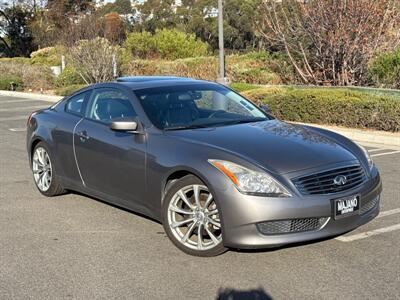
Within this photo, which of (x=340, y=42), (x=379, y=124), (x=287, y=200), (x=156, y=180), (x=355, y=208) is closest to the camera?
(x=287, y=200)

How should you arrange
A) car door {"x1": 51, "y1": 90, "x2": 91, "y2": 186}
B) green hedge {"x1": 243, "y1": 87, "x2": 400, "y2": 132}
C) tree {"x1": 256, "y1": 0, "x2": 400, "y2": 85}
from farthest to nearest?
1. tree {"x1": 256, "y1": 0, "x2": 400, "y2": 85}
2. green hedge {"x1": 243, "y1": 87, "x2": 400, "y2": 132}
3. car door {"x1": 51, "y1": 90, "x2": 91, "y2": 186}

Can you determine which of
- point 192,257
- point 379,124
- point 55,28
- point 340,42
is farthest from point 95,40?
point 55,28

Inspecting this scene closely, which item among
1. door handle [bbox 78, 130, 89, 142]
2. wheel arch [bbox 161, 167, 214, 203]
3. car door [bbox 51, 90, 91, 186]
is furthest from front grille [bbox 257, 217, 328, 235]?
car door [bbox 51, 90, 91, 186]

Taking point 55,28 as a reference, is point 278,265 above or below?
below

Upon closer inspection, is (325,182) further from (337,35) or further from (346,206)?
(337,35)

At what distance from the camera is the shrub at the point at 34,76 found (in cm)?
2875

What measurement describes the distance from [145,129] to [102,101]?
1.03 m

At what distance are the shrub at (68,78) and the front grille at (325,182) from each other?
73.7 ft

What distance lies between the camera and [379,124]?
38.7 ft

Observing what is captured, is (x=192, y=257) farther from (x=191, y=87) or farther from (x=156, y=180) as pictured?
(x=191, y=87)

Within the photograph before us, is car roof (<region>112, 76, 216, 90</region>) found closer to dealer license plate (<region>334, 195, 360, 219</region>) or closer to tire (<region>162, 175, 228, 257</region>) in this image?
tire (<region>162, 175, 228, 257</region>)

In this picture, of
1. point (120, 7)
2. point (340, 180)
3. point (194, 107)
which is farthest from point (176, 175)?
point (120, 7)

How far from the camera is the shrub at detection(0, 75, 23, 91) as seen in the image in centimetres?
2945

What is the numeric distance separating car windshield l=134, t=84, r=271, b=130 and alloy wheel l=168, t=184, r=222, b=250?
2.66 feet
